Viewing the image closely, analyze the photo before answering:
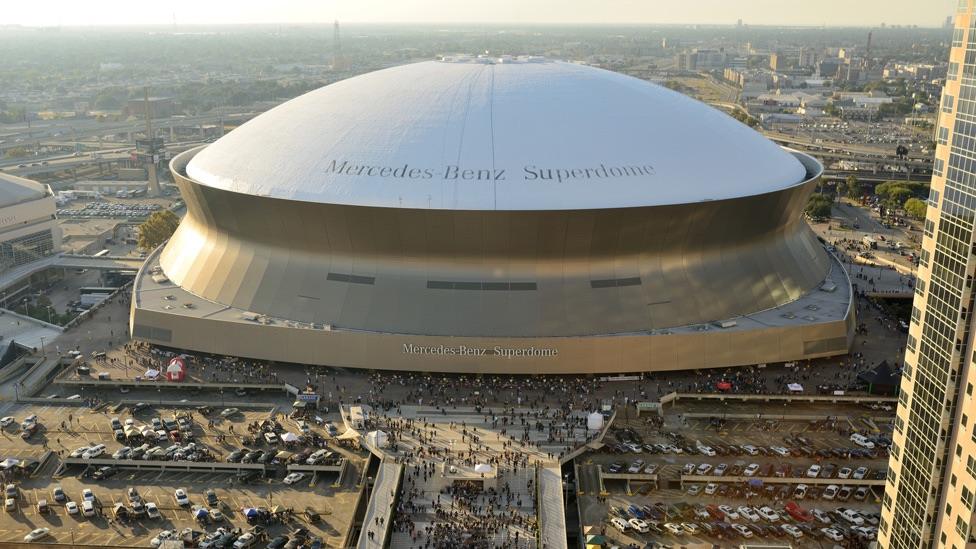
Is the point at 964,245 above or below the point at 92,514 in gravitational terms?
above

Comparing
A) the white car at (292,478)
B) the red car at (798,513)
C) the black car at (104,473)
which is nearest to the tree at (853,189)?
the red car at (798,513)

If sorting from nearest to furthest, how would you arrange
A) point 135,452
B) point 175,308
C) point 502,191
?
point 135,452 < point 502,191 < point 175,308

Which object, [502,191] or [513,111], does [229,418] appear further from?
[513,111]

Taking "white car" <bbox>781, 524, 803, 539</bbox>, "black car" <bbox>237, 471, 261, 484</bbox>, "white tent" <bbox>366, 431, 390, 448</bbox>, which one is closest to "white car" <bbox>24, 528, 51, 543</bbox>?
"black car" <bbox>237, 471, 261, 484</bbox>

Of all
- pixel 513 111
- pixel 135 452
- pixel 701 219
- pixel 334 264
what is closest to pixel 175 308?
pixel 334 264

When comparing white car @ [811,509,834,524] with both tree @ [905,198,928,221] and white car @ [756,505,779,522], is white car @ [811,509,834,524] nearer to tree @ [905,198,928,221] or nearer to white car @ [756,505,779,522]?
white car @ [756,505,779,522]

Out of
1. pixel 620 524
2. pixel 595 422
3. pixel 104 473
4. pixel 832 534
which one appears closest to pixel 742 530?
pixel 832 534
